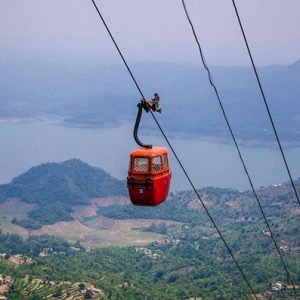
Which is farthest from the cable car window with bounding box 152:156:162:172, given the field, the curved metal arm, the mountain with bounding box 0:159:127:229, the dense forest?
the mountain with bounding box 0:159:127:229

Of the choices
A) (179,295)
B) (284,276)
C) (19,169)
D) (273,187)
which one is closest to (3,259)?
(179,295)

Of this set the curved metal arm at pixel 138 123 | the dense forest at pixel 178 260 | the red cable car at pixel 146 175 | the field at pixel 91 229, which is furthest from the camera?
the field at pixel 91 229

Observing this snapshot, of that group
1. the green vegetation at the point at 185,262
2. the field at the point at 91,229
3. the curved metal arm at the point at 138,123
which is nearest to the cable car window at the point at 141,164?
the curved metal arm at the point at 138,123

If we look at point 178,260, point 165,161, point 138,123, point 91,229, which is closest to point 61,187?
point 91,229

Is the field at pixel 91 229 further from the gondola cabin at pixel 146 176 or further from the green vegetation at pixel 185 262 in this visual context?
the gondola cabin at pixel 146 176

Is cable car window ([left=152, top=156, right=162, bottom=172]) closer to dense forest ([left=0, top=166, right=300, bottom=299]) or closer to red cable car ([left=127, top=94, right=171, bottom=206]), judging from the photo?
red cable car ([left=127, top=94, right=171, bottom=206])

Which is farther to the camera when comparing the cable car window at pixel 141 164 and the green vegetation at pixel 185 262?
the green vegetation at pixel 185 262

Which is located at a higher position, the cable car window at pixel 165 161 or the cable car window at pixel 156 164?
the cable car window at pixel 165 161

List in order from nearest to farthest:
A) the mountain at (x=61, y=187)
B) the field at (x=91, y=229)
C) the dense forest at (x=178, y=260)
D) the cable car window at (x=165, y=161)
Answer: the cable car window at (x=165, y=161)
the dense forest at (x=178, y=260)
the field at (x=91, y=229)
the mountain at (x=61, y=187)
